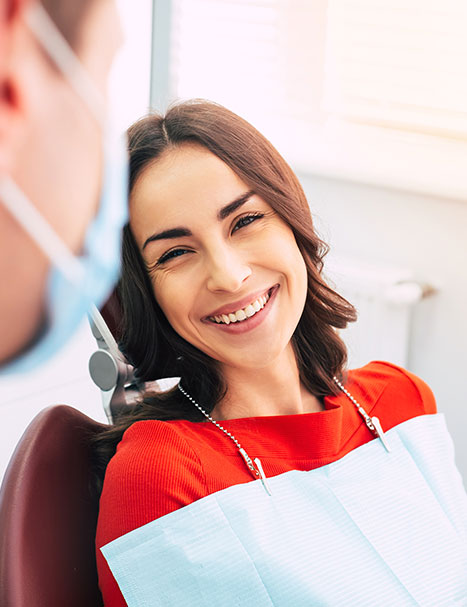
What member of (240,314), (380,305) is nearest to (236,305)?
(240,314)

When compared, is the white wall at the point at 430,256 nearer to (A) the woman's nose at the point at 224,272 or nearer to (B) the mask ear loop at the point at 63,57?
(A) the woman's nose at the point at 224,272

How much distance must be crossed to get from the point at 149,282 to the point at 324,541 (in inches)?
13.6

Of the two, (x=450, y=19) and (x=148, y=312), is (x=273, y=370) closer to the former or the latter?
(x=148, y=312)

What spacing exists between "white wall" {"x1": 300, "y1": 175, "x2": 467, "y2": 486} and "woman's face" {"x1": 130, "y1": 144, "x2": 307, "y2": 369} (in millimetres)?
861

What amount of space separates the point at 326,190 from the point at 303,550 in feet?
3.75

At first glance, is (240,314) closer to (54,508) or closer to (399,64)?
(54,508)

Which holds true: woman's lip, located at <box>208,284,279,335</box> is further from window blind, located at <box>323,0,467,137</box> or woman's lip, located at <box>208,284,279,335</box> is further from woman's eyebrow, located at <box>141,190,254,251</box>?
window blind, located at <box>323,0,467,137</box>

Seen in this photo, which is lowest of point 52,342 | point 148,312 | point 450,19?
point 148,312

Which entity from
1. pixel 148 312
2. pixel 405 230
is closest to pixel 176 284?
pixel 148 312

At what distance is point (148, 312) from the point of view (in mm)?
910

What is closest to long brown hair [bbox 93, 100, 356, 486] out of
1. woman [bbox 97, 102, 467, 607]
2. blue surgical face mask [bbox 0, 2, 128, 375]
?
woman [bbox 97, 102, 467, 607]

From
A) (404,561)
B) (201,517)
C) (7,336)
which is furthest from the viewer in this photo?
(404,561)

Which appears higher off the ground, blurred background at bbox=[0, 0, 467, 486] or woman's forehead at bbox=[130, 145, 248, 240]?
woman's forehead at bbox=[130, 145, 248, 240]

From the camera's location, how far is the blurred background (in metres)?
1.69
